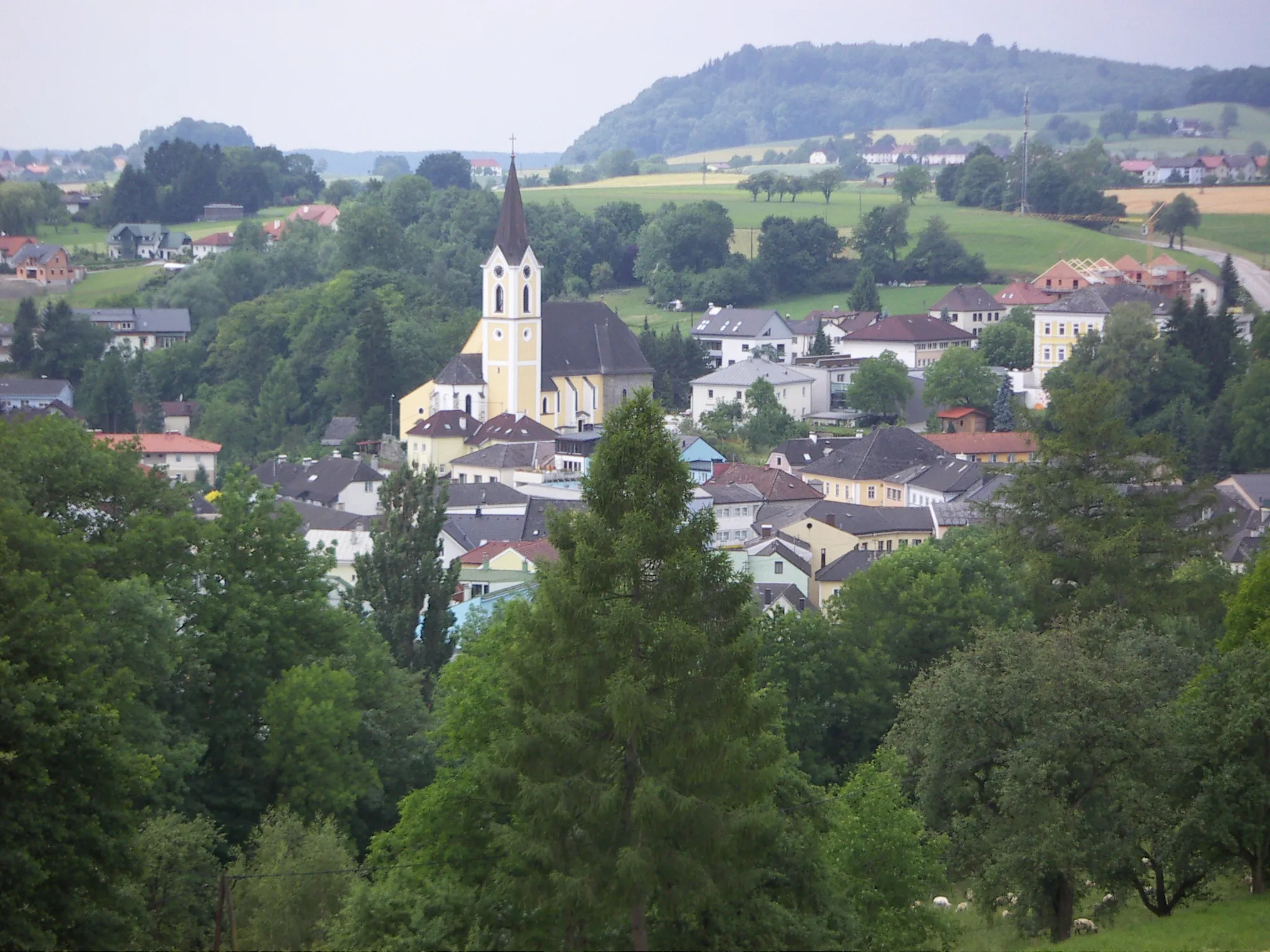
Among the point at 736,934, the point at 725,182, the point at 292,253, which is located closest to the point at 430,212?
the point at 292,253

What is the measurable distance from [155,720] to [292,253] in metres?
81.7

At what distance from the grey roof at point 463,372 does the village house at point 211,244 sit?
143ft

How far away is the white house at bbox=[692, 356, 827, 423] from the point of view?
6925 centimetres

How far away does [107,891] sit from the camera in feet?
47.0

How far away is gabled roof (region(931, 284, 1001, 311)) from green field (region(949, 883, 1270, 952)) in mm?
66994

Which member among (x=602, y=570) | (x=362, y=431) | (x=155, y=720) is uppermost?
(x=602, y=570)

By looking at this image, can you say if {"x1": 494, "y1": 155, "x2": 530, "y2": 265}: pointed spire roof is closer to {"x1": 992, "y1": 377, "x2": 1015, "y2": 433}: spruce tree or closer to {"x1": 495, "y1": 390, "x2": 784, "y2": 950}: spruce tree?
{"x1": 992, "y1": 377, "x2": 1015, "y2": 433}: spruce tree

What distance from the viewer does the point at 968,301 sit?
280ft

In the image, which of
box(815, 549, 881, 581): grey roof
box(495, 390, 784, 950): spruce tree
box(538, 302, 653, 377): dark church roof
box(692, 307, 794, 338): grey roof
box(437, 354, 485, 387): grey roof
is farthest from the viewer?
box(692, 307, 794, 338): grey roof

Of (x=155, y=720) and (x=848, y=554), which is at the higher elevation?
(x=155, y=720)

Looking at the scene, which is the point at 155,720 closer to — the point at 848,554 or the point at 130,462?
the point at 130,462

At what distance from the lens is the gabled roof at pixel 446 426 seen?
209 ft

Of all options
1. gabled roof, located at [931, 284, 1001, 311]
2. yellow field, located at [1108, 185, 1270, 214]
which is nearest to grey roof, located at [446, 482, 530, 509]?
gabled roof, located at [931, 284, 1001, 311]

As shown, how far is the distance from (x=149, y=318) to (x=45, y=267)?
14732 millimetres
